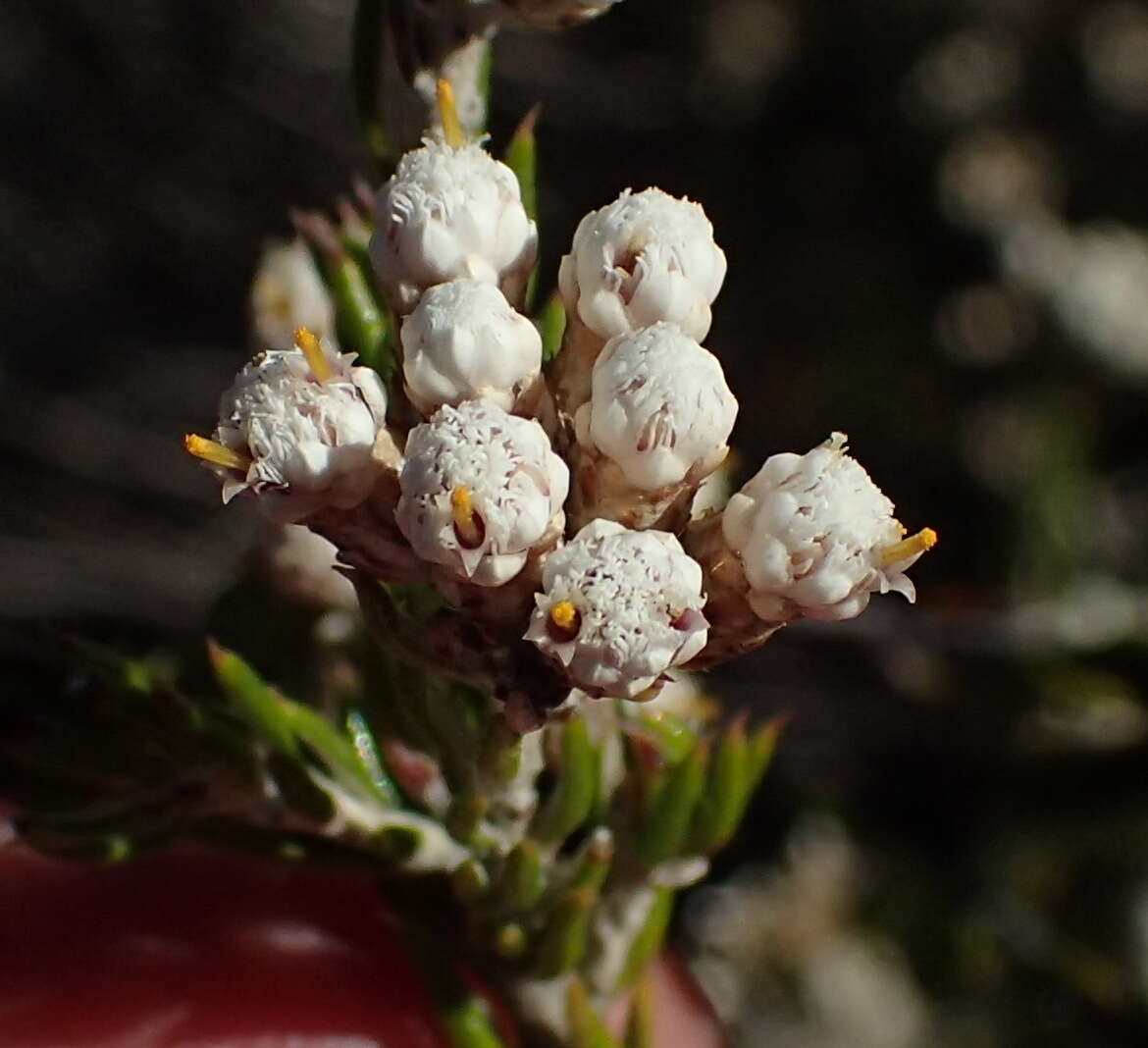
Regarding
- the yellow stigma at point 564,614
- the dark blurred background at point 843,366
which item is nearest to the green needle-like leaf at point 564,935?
the yellow stigma at point 564,614

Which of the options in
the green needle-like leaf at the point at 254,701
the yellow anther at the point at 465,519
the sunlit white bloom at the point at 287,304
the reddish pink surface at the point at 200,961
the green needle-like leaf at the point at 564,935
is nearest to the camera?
the yellow anther at the point at 465,519

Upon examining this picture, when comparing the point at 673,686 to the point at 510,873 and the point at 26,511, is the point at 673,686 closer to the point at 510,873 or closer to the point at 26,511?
the point at 510,873

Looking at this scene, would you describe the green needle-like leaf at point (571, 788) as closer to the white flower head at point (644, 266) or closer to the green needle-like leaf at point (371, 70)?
the white flower head at point (644, 266)

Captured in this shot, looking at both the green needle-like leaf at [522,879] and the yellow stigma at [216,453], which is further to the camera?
the green needle-like leaf at [522,879]

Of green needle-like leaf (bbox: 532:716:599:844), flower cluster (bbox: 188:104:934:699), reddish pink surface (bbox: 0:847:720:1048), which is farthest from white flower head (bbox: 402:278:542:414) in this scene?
reddish pink surface (bbox: 0:847:720:1048)

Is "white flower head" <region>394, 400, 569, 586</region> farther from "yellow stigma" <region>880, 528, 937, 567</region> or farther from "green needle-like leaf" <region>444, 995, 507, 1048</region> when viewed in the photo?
"green needle-like leaf" <region>444, 995, 507, 1048</region>

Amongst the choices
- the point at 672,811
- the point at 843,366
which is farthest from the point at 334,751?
the point at 843,366

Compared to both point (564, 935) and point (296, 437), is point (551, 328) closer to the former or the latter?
point (296, 437)
